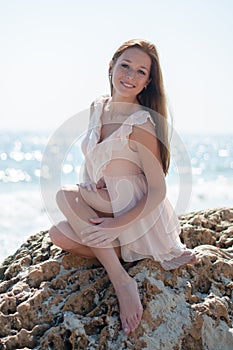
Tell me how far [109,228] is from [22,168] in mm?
14745

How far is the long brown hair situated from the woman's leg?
1.54 feet

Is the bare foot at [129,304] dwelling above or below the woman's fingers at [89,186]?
below

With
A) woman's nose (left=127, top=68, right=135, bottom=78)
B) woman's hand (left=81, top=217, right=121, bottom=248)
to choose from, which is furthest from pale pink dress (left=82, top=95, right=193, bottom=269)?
woman's nose (left=127, top=68, right=135, bottom=78)

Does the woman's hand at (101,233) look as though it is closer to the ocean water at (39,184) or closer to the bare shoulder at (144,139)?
the bare shoulder at (144,139)

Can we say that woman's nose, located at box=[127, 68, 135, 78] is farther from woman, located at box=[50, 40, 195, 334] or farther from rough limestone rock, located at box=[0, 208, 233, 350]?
rough limestone rock, located at box=[0, 208, 233, 350]

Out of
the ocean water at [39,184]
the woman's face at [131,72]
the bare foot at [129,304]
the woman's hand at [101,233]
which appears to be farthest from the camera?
the ocean water at [39,184]

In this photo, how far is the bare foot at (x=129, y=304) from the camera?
2.67 meters

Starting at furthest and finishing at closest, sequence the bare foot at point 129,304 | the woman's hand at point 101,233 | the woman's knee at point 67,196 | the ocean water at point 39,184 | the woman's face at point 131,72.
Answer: the ocean water at point 39,184 < the woman's face at point 131,72 < the woman's knee at point 67,196 < the woman's hand at point 101,233 < the bare foot at point 129,304

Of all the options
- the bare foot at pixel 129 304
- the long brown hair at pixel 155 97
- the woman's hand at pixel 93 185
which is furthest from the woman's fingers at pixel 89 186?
the bare foot at pixel 129 304

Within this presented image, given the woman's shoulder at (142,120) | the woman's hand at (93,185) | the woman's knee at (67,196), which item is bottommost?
the woman's knee at (67,196)

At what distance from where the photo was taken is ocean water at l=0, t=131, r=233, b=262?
8648mm

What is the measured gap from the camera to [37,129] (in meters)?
37.0

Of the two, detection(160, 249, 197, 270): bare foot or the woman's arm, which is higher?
the woman's arm

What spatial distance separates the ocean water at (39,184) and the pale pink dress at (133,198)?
2.04 feet
